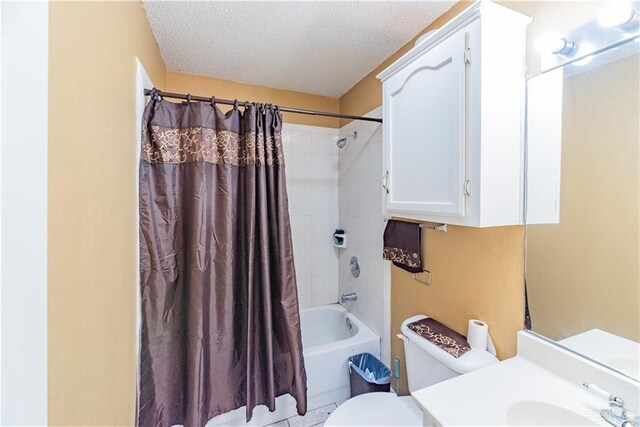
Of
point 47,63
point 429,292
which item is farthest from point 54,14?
point 429,292

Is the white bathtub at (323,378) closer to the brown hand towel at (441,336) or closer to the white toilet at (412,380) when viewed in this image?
the white toilet at (412,380)

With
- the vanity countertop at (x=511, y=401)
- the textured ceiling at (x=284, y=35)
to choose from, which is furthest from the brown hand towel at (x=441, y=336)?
the textured ceiling at (x=284, y=35)

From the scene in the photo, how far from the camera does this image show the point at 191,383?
1.35 m

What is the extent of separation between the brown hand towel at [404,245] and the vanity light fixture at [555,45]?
905 millimetres

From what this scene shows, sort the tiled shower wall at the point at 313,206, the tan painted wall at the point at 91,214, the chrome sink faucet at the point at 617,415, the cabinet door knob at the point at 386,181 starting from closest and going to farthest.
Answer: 1. the tan painted wall at the point at 91,214
2. the chrome sink faucet at the point at 617,415
3. the cabinet door knob at the point at 386,181
4. the tiled shower wall at the point at 313,206

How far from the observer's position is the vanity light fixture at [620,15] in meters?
0.77

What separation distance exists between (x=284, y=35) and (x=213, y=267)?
1.38 meters

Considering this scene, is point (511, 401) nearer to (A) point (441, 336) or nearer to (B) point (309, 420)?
(A) point (441, 336)

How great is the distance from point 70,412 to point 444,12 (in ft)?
6.88

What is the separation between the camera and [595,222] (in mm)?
883

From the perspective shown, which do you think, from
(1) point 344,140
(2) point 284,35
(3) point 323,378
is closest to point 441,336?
(3) point 323,378

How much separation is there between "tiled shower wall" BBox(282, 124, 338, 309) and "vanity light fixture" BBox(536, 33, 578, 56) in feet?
5.67

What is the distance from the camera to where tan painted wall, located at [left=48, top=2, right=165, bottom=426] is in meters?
0.59

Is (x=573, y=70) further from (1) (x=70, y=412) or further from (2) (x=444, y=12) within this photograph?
(1) (x=70, y=412)
